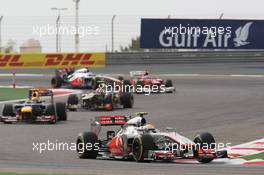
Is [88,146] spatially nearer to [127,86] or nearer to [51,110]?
[51,110]

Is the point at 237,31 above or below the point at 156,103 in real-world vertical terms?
above

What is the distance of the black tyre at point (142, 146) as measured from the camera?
17406 mm

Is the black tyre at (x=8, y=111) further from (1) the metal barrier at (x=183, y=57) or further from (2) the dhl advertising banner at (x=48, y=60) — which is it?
(1) the metal barrier at (x=183, y=57)

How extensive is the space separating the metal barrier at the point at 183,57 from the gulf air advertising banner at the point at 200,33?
137 centimetres

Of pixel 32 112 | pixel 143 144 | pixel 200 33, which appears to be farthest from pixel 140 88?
pixel 143 144

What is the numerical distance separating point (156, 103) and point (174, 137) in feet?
54.7

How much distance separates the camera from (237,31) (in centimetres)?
5191

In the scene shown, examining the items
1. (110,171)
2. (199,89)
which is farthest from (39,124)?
(199,89)

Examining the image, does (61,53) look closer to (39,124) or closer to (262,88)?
(262,88)

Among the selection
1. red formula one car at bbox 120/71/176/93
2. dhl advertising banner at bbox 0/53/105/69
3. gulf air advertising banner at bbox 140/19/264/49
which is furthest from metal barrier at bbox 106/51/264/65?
red formula one car at bbox 120/71/176/93

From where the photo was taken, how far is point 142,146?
685 inches

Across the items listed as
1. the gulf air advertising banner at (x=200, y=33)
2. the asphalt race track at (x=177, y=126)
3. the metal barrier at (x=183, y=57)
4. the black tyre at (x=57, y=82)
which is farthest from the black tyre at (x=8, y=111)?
the metal barrier at (x=183, y=57)

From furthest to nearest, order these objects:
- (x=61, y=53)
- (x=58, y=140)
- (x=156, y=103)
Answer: (x=61, y=53)
(x=156, y=103)
(x=58, y=140)

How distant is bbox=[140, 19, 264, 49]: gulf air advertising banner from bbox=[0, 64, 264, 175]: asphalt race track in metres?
4.03
